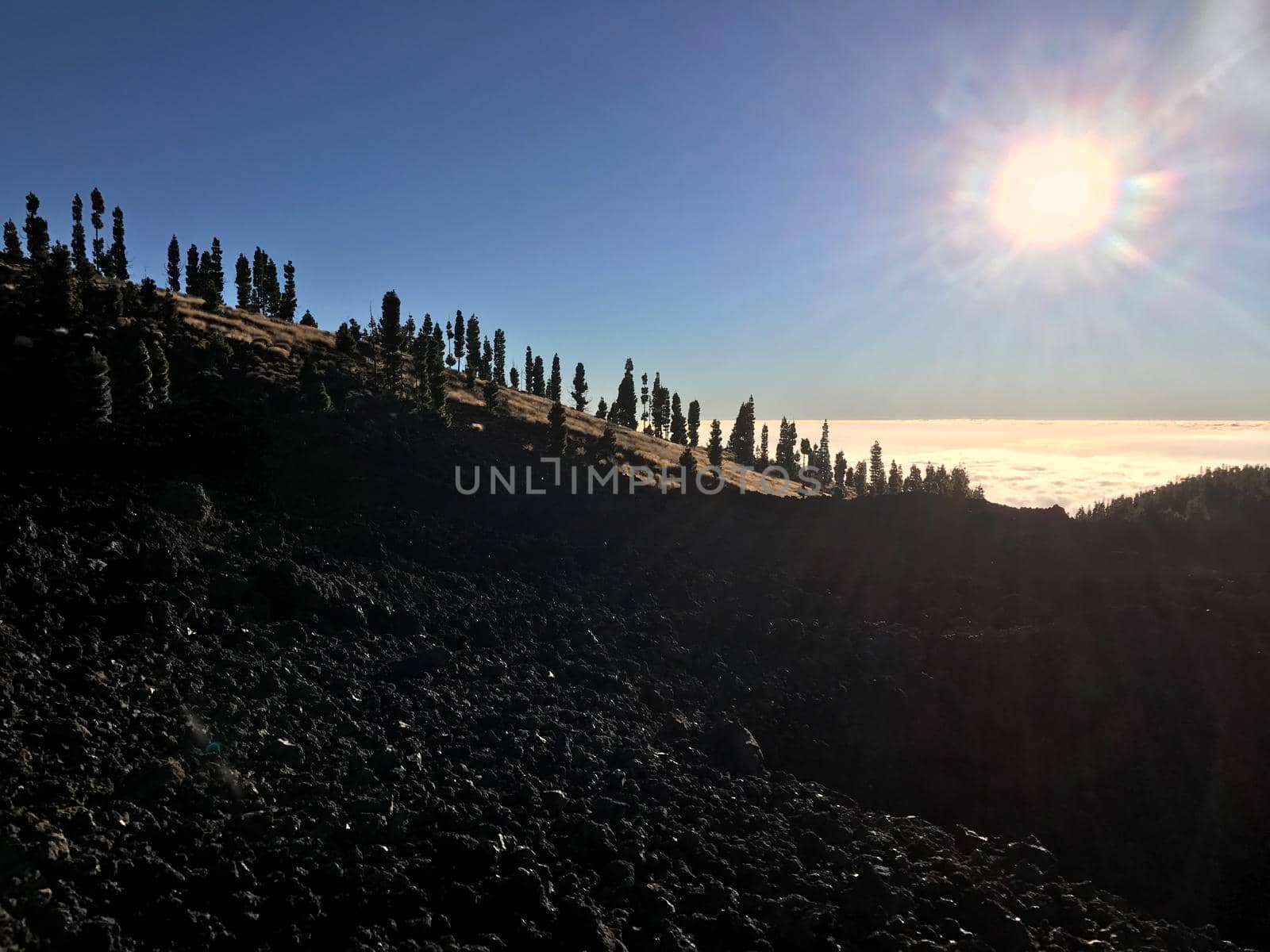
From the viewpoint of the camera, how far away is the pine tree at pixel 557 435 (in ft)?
171

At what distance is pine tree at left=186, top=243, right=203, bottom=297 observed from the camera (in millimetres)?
91000

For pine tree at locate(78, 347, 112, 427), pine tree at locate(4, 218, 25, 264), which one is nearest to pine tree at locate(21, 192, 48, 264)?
pine tree at locate(4, 218, 25, 264)

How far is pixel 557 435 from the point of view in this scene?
54656mm

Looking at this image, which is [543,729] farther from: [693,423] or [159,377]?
[693,423]

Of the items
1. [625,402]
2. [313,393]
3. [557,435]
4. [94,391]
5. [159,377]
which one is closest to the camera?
[94,391]

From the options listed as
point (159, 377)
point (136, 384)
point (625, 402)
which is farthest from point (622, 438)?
point (136, 384)

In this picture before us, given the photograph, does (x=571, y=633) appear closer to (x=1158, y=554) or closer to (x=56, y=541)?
(x=56, y=541)

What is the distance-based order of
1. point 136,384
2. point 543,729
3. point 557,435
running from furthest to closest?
1. point 557,435
2. point 136,384
3. point 543,729

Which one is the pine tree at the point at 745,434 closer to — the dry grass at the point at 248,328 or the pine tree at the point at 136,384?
the dry grass at the point at 248,328

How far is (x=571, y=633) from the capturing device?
72.3 feet

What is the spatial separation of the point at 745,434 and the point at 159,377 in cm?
11142

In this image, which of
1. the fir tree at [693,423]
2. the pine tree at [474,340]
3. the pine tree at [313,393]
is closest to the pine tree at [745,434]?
the fir tree at [693,423]

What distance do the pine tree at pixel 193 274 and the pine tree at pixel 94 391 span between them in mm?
77870

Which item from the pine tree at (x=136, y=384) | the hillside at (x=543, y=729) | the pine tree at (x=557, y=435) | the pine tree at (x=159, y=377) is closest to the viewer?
the hillside at (x=543, y=729)
